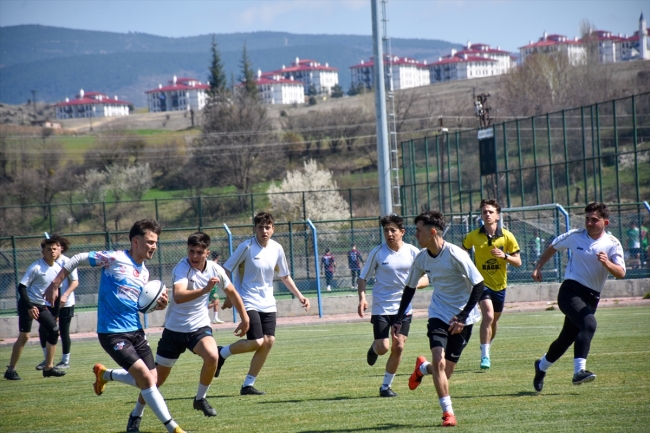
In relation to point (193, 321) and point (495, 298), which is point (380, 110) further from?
point (193, 321)

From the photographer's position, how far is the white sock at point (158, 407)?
719 centimetres

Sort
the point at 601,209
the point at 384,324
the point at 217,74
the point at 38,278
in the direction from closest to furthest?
the point at 601,209 → the point at 384,324 → the point at 38,278 → the point at 217,74

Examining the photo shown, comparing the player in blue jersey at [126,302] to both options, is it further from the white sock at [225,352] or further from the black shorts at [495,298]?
the black shorts at [495,298]

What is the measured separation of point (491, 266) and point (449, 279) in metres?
3.88

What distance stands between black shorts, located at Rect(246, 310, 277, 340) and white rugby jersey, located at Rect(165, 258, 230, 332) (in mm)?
1554

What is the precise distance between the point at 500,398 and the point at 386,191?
762 inches

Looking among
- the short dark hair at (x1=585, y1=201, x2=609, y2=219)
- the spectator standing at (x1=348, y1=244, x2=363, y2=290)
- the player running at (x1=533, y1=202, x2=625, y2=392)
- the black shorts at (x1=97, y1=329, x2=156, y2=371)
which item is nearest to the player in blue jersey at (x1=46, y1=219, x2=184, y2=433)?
the black shorts at (x1=97, y1=329, x2=156, y2=371)

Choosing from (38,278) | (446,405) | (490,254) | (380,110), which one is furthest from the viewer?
(380,110)

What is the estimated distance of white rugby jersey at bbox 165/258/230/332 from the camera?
838 centimetres

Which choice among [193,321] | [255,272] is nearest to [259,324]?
[255,272]

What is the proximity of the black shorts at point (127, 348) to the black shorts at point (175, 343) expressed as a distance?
2.02 feet

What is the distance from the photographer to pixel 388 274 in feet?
33.4

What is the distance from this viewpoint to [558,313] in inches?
768

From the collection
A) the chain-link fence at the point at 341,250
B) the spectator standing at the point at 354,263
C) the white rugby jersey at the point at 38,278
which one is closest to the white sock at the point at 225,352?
the white rugby jersey at the point at 38,278
